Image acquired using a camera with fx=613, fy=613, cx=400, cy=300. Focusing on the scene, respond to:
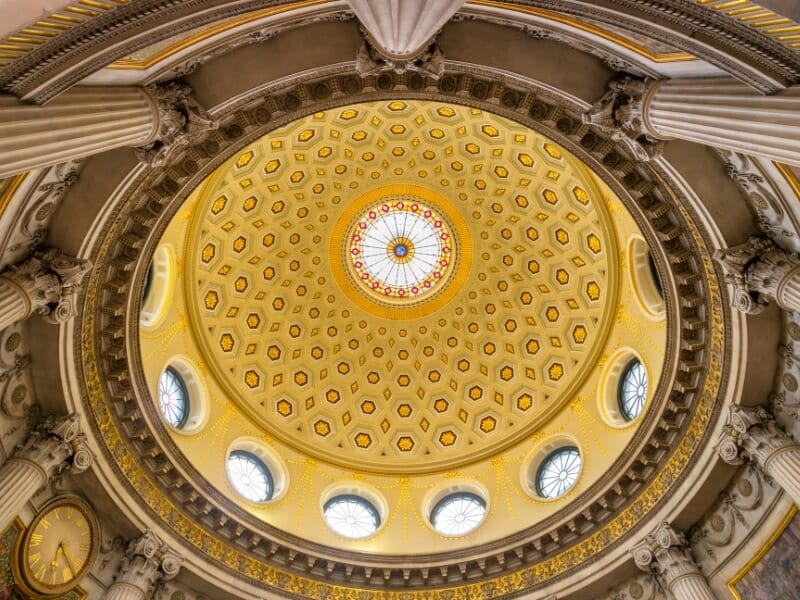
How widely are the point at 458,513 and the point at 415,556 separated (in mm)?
3622

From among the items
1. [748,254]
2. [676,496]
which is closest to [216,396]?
[676,496]

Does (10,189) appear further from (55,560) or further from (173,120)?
(55,560)

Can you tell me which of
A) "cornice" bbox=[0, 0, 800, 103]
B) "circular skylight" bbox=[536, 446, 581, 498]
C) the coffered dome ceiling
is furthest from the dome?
"circular skylight" bbox=[536, 446, 581, 498]

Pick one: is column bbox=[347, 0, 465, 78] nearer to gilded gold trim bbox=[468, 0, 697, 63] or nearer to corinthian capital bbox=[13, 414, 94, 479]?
gilded gold trim bbox=[468, 0, 697, 63]

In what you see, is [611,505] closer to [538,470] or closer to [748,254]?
[538,470]

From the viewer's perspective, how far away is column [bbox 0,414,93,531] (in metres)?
13.5

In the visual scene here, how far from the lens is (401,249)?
98.1 feet

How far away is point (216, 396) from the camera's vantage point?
2423 centimetres

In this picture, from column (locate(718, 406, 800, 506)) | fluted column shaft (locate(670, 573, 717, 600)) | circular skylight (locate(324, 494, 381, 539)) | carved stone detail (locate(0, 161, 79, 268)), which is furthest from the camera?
circular skylight (locate(324, 494, 381, 539))

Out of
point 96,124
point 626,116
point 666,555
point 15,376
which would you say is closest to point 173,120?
point 96,124

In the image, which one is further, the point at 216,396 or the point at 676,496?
the point at 216,396

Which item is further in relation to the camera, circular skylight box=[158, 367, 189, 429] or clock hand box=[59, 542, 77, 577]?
circular skylight box=[158, 367, 189, 429]

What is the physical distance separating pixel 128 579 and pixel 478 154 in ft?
66.8

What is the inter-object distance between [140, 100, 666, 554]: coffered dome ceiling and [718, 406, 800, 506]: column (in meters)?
4.81
